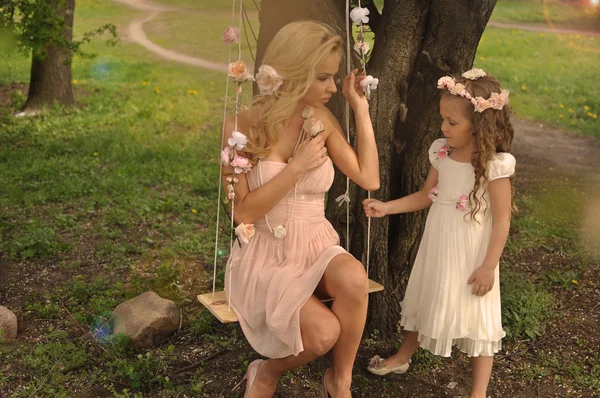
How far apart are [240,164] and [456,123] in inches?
38.7

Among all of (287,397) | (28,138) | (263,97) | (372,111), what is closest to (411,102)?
(372,111)

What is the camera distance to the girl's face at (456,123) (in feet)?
10.6

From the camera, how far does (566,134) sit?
30.0 feet

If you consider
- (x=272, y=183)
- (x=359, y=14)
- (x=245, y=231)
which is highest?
(x=359, y=14)

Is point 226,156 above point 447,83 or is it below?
below

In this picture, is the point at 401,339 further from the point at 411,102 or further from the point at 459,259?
the point at 411,102

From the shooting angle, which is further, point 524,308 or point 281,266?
point 524,308

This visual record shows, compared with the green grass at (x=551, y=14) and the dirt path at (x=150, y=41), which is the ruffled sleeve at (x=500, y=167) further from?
the green grass at (x=551, y=14)

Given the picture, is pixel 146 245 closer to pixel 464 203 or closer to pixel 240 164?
pixel 240 164

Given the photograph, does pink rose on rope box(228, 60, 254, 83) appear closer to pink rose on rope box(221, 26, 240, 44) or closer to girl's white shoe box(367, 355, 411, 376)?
pink rose on rope box(221, 26, 240, 44)

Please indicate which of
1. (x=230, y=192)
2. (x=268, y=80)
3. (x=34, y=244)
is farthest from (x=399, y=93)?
(x=34, y=244)

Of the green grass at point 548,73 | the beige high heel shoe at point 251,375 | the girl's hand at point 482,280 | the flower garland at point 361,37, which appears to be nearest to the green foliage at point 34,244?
the beige high heel shoe at point 251,375

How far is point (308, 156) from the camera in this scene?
3180 millimetres

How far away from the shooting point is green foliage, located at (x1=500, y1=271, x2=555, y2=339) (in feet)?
13.9
